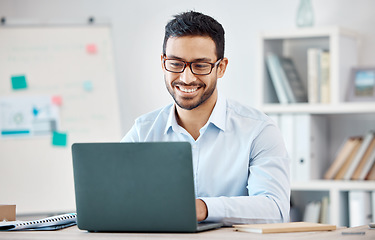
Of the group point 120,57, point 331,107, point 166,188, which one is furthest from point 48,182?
point 166,188

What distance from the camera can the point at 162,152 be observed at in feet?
4.33

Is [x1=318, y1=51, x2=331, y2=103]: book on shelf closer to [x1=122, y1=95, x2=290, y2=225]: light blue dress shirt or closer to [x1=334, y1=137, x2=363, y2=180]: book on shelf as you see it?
[x1=334, y1=137, x2=363, y2=180]: book on shelf

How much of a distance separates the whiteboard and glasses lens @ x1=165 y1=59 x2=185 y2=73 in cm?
163

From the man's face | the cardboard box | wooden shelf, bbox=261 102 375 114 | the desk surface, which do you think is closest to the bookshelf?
wooden shelf, bbox=261 102 375 114

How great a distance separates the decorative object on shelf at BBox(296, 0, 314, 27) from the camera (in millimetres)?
3076

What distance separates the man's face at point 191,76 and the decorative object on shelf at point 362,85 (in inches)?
53.0

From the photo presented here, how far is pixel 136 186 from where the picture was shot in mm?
1334

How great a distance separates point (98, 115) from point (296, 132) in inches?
45.3

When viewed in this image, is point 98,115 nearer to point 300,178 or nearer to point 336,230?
point 300,178

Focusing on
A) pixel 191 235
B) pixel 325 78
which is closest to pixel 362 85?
pixel 325 78

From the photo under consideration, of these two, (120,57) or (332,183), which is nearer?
(332,183)

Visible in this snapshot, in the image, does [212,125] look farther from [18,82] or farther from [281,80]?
[18,82]

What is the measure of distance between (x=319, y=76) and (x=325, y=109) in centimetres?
17

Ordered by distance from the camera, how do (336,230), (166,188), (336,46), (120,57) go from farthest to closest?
(120,57) < (336,46) < (336,230) < (166,188)
